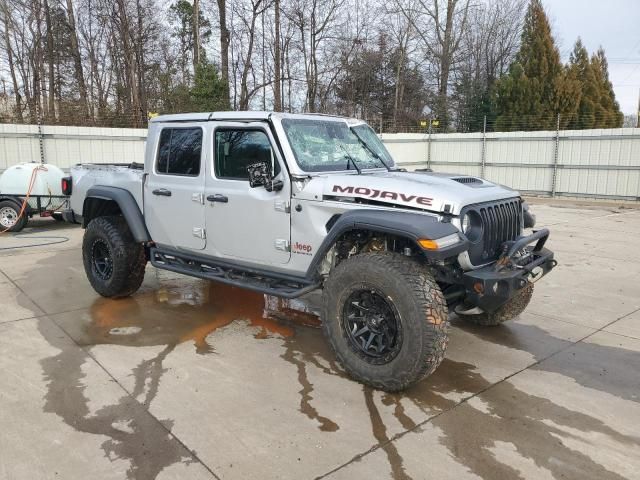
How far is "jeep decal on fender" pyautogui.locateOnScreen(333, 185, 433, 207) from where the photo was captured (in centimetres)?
362

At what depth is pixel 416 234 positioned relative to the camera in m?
3.38

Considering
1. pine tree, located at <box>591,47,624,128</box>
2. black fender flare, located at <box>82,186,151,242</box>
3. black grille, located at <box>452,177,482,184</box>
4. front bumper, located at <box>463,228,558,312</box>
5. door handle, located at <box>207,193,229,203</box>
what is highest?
pine tree, located at <box>591,47,624,128</box>

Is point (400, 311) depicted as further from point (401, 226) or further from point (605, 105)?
point (605, 105)

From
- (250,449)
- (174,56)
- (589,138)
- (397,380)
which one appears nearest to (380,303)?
(397,380)

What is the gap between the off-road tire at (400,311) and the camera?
3.41 metres

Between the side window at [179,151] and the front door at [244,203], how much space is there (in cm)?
26

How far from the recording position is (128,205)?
5488mm

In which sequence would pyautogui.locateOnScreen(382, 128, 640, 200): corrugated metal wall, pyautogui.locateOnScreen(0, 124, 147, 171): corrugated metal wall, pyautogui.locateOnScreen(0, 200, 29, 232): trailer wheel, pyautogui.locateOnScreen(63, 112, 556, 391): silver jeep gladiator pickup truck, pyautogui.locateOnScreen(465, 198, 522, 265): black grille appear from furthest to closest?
1. pyautogui.locateOnScreen(382, 128, 640, 200): corrugated metal wall
2. pyautogui.locateOnScreen(0, 124, 147, 171): corrugated metal wall
3. pyautogui.locateOnScreen(0, 200, 29, 232): trailer wheel
4. pyautogui.locateOnScreen(465, 198, 522, 265): black grille
5. pyautogui.locateOnScreen(63, 112, 556, 391): silver jeep gladiator pickup truck

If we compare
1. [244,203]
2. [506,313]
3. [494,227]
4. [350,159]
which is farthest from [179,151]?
[506,313]

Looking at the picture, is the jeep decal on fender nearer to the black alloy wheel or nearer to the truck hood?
the truck hood

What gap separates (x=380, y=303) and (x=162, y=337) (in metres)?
2.20

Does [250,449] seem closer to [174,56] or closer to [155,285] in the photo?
[155,285]

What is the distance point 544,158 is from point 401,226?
1606cm

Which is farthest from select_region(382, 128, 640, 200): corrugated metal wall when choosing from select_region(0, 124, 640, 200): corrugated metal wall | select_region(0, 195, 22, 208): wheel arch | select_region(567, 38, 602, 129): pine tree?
select_region(0, 195, 22, 208): wheel arch
